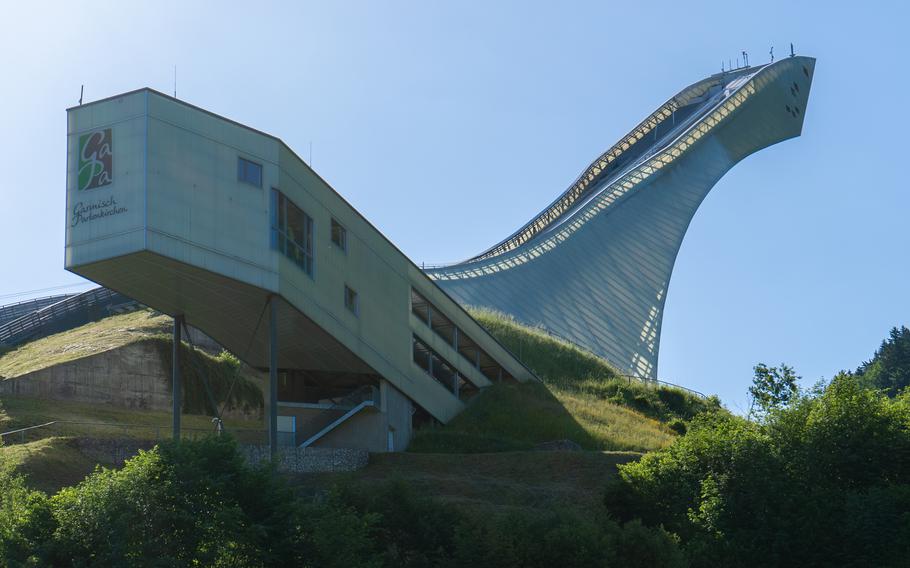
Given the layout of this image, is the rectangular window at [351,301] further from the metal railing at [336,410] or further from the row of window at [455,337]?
the row of window at [455,337]

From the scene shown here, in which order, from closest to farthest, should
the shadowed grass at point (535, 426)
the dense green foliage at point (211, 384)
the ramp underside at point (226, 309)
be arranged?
the ramp underside at point (226, 309), the shadowed grass at point (535, 426), the dense green foliage at point (211, 384)

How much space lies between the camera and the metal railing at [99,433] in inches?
1310

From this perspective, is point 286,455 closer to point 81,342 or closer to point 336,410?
point 336,410

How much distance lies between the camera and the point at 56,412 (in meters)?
40.2

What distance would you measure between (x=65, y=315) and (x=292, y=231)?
2615 cm

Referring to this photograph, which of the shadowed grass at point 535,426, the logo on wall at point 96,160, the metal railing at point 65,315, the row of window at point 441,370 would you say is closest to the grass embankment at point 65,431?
the logo on wall at point 96,160

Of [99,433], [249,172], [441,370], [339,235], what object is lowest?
[99,433]

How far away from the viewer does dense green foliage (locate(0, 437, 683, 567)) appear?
2250cm

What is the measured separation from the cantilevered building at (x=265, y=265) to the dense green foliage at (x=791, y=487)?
10.3m

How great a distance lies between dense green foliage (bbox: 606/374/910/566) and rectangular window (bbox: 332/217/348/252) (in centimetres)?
1189

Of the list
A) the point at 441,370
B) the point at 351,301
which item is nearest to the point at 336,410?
the point at 351,301

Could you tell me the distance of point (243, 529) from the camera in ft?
75.2

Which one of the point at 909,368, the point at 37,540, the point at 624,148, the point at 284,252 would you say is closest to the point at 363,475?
the point at 284,252

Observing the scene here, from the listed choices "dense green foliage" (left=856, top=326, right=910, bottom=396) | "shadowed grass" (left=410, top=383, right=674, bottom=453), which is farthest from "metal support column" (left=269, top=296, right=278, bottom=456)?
"dense green foliage" (left=856, top=326, right=910, bottom=396)
